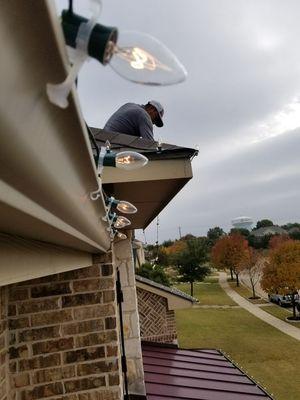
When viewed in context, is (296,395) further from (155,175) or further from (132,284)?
(155,175)

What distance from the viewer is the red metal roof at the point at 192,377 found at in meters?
5.64

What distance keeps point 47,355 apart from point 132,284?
1831 millimetres

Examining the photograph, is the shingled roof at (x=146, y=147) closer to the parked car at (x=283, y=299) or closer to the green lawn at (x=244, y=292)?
the parked car at (x=283, y=299)

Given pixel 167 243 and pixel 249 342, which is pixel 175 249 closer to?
pixel 167 243

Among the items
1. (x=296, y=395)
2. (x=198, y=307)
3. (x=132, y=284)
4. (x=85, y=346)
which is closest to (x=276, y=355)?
(x=296, y=395)

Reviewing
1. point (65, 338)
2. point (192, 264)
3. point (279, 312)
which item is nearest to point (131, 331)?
point (65, 338)

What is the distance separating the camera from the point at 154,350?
832cm

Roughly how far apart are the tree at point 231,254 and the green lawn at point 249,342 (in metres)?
11.9

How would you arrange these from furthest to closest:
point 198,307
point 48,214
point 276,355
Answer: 1. point 198,307
2. point 276,355
3. point 48,214

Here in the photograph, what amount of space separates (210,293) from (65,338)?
37912mm

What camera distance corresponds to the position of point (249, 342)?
2134 cm

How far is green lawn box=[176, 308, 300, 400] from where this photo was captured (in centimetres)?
1577

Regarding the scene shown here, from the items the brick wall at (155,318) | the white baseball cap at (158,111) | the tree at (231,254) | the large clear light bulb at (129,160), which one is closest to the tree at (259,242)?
the tree at (231,254)

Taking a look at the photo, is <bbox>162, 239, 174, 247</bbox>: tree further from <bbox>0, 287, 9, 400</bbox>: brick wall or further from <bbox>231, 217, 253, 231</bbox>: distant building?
<bbox>0, 287, 9, 400</bbox>: brick wall
